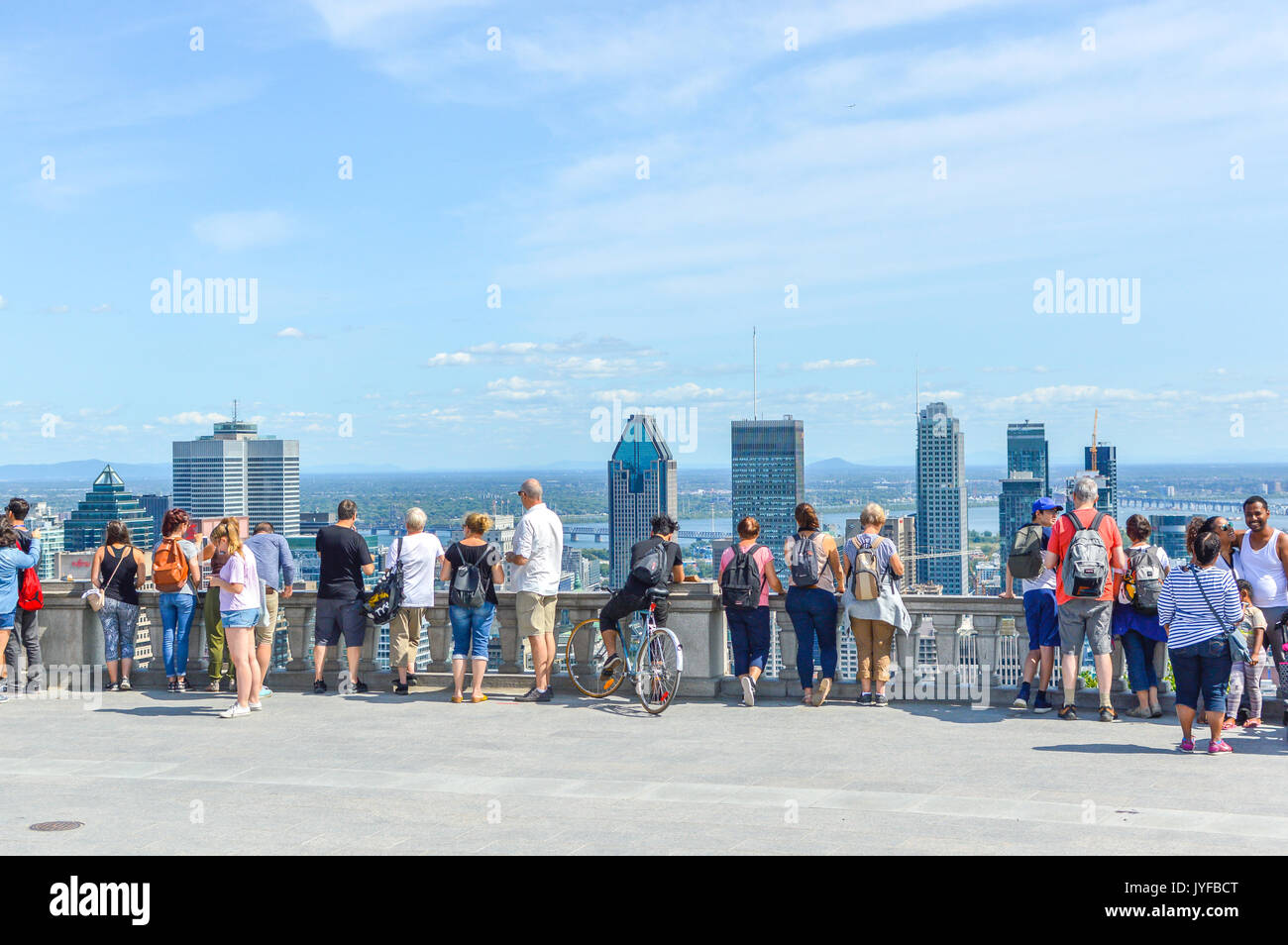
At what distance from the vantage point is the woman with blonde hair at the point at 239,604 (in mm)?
11555

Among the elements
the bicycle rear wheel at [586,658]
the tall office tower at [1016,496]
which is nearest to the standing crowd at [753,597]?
the bicycle rear wheel at [586,658]

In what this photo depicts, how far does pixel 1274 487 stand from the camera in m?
54.9

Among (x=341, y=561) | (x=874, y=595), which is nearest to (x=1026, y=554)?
(x=874, y=595)

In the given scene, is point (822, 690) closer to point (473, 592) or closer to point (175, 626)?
point (473, 592)

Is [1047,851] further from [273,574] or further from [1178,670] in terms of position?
[273,574]

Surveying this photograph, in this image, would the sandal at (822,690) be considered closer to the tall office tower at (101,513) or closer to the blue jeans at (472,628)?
the blue jeans at (472,628)

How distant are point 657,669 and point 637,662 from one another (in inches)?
12.8

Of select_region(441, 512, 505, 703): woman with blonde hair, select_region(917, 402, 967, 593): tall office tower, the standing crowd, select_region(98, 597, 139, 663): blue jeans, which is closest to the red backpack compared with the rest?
the standing crowd

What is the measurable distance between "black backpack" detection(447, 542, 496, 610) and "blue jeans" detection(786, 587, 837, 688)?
275cm

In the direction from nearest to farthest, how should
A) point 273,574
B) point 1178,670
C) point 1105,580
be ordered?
point 1178,670 < point 1105,580 < point 273,574

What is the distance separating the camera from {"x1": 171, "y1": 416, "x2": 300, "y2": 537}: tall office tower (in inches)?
2584

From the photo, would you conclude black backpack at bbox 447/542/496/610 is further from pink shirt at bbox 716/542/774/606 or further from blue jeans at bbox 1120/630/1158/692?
blue jeans at bbox 1120/630/1158/692
